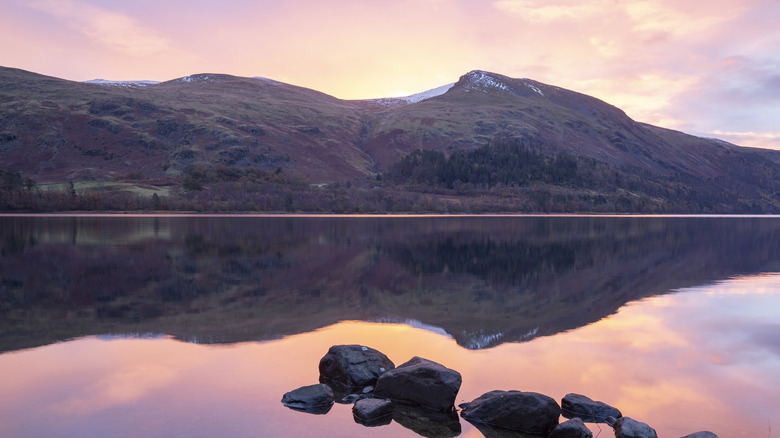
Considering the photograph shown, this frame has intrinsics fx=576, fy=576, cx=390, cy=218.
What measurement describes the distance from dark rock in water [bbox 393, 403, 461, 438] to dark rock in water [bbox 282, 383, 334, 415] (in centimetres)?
132

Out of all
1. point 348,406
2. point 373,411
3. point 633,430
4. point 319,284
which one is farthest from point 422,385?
point 319,284

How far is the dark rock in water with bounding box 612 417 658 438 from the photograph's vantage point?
943 centimetres

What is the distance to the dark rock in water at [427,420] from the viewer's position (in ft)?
33.1

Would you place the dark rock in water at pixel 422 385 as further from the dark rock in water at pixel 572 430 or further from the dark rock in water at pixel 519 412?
the dark rock in water at pixel 572 430

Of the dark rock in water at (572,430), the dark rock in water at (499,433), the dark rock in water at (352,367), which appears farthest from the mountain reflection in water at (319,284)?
the dark rock in water at (572,430)

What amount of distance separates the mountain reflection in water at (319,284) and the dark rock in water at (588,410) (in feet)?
15.3

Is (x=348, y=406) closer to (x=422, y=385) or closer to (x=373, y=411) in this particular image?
(x=373, y=411)

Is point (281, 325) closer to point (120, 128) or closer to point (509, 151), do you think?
point (509, 151)

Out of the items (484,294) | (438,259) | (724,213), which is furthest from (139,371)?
(724,213)

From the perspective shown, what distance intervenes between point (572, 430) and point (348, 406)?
4.16 m

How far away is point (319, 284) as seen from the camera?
25578 mm

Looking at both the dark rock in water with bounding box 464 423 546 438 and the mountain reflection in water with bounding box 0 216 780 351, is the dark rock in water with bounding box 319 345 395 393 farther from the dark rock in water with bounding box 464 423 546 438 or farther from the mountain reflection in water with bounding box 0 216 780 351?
the mountain reflection in water with bounding box 0 216 780 351

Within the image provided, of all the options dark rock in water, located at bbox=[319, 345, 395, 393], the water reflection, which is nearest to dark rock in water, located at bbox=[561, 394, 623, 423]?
the water reflection

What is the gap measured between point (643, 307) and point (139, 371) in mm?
17407
